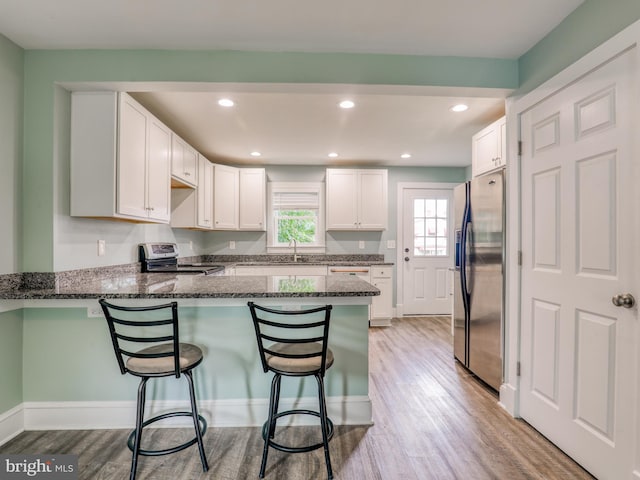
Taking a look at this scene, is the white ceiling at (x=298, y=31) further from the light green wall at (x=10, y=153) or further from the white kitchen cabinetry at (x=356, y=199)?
the white kitchen cabinetry at (x=356, y=199)

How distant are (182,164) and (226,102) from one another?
903 millimetres

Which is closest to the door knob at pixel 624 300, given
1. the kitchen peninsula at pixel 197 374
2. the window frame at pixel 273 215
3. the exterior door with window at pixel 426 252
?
the kitchen peninsula at pixel 197 374

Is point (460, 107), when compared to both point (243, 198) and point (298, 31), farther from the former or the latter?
point (243, 198)

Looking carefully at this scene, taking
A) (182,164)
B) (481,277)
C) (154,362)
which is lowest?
(154,362)

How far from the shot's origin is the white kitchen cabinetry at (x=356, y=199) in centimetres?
453

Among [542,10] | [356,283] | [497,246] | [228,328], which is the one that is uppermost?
[542,10]

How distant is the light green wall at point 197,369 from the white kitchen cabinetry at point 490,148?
1705mm

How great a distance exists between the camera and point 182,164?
315 cm

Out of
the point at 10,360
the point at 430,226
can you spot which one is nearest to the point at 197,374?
the point at 10,360

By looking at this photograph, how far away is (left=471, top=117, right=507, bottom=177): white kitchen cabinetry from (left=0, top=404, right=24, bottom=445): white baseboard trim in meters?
3.64

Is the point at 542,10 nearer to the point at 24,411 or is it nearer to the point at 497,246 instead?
the point at 497,246

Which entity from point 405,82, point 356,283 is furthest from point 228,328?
point 405,82

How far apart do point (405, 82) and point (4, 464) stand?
3104 mm

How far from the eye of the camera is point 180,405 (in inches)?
78.6
